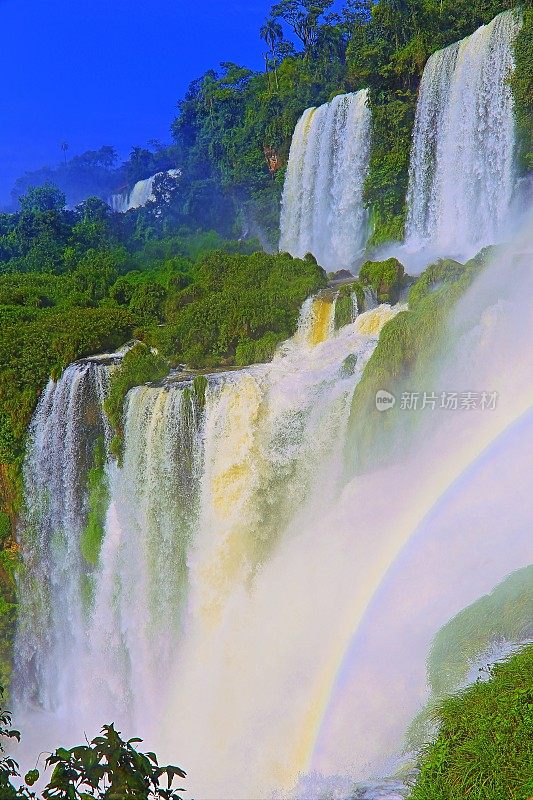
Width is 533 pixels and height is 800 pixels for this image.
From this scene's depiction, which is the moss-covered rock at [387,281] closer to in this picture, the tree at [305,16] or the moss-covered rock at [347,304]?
the moss-covered rock at [347,304]

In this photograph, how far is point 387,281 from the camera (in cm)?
1425

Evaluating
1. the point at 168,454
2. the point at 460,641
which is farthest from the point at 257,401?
the point at 460,641

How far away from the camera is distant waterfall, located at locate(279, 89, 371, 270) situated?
20.7 metres

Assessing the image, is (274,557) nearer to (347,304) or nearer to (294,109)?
(347,304)

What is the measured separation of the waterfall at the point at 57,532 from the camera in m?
13.6

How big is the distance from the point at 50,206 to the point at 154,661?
23844mm

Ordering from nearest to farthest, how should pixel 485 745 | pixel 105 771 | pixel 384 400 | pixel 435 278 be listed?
pixel 105 771 → pixel 485 745 → pixel 384 400 → pixel 435 278

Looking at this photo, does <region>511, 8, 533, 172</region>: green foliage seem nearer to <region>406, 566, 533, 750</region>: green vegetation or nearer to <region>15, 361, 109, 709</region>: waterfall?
<region>15, 361, 109, 709</region>: waterfall

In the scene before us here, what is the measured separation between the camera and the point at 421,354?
10.8 m

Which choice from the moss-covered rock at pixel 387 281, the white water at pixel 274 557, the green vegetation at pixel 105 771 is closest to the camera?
the green vegetation at pixel 105 771

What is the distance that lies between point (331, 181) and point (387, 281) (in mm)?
8320

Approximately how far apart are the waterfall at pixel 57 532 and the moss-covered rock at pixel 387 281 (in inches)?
199

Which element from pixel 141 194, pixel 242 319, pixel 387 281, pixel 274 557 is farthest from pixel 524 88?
pixel 141 194

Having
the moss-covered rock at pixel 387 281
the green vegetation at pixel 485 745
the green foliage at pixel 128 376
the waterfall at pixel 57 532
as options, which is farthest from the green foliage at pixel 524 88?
the green vegetation at pixel 485 745
